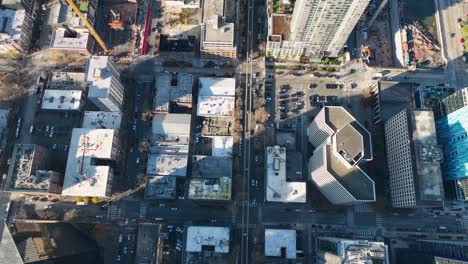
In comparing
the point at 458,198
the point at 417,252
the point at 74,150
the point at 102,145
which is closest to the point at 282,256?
the point at 417,252

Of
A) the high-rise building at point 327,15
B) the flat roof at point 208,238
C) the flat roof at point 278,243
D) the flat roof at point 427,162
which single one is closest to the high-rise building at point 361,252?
the flat roof at point 278,243

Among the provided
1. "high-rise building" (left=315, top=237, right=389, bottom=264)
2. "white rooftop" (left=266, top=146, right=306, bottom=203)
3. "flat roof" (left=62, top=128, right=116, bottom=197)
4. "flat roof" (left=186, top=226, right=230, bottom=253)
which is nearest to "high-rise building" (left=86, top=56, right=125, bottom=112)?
"flat roof" (left=62, top=128, right=116, bottom=197)

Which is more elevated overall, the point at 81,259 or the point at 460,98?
the point at 460,98

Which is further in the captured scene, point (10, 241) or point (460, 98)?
point (460, 98)

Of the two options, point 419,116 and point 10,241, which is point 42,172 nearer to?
point 10,241

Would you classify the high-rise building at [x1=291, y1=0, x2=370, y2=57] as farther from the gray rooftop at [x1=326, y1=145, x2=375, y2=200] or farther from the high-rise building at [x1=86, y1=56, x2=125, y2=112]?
the high-rise building at [x1=86, y1=56, x2=125, y2=112]

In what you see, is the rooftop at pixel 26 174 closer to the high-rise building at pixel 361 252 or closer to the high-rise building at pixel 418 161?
the high-rise building at pixel 361 252

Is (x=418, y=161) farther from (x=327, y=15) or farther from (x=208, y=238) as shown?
(x=208, y=238)
